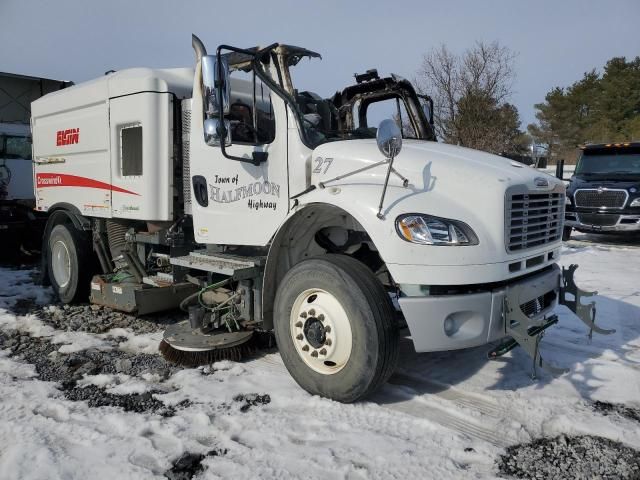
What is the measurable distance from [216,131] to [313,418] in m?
2.15

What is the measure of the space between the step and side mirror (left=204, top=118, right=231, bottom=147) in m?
0.98

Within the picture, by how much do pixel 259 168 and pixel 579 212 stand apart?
1029cm

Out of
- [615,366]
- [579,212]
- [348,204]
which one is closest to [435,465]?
[348,204]

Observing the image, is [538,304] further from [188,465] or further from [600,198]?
[600,198]

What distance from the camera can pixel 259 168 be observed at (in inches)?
167

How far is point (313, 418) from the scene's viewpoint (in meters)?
3.41

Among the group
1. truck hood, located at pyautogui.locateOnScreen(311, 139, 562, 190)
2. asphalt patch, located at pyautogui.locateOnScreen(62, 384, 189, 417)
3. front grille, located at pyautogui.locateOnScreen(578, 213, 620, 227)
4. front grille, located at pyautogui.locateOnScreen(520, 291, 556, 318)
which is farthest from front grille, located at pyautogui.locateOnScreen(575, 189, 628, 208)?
asphalt patch, located at pyautogui.locateOnScreen(62, 384, 189, 417)

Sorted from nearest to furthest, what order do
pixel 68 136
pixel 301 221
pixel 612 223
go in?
pixel 301 221 → pixel 68 136 → pixel 612 223

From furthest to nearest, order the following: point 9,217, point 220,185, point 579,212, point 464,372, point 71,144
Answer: point 579,212 < point 9,217 < point 71,144 < point 220,185 < point 464,372

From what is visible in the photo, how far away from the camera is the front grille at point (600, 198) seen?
11.6 metres

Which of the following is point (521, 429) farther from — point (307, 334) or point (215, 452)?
point (215, 452)

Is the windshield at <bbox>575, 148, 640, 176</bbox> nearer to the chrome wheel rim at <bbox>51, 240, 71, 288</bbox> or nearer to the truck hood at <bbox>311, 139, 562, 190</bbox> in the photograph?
the truck hood at <bbox>311, 139, 562, 190</bbox>

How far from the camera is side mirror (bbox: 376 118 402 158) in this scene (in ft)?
11.0

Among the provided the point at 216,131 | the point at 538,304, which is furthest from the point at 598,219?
the point at 216,131
